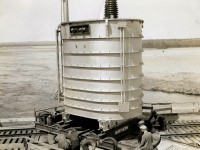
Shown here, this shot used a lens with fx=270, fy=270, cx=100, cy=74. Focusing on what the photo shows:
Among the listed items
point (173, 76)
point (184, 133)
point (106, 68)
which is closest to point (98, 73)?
point (106, 68)

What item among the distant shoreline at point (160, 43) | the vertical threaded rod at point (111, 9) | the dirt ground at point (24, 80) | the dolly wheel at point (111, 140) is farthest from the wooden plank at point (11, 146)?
the distant shoreline at point (160, 43)

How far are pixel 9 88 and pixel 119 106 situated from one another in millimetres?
7261

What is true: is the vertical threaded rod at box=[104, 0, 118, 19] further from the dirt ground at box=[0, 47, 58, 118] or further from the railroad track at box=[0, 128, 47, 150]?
the dirt ground at box=[0, 47, 58, 118]

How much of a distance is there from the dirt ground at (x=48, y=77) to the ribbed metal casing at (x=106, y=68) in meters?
4.96

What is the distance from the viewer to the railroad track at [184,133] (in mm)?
9182

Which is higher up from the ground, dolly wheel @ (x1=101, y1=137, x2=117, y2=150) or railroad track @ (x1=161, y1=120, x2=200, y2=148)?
dolly wheel @ (x1=101, y1=137, x2=117, y2=150)

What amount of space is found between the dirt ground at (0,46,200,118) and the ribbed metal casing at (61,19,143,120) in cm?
496

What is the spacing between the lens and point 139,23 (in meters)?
8.58

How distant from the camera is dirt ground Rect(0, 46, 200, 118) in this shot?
1313cm

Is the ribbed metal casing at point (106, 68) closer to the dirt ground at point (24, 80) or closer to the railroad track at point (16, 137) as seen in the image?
the railroad track at point (16, 137)

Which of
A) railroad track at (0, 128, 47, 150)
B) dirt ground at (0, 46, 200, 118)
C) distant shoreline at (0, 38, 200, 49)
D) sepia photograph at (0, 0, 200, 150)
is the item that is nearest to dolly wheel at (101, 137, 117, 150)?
sepia photograph at (0, 0, 200, 150)

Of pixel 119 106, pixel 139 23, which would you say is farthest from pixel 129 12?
pixel 119 106

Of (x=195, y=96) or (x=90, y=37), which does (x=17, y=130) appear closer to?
(x=90, y=37)

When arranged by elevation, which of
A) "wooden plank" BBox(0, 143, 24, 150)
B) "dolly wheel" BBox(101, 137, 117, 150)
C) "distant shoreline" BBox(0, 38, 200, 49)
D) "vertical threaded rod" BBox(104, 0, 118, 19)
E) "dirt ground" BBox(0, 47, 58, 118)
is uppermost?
"vertical threaded rod" BBox(104, 0, 118, 19)
